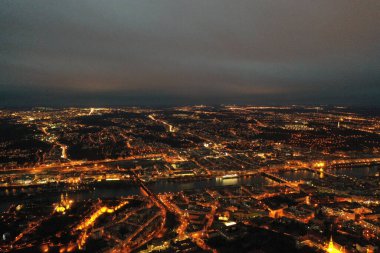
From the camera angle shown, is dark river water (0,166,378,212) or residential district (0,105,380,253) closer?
residential district (0,105,380,253)

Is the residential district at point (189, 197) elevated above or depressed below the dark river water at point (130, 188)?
above

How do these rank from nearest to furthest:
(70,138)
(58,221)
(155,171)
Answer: (58,221)
(155,171)
(70,138)

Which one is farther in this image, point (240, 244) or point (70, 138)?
point (70, 138)

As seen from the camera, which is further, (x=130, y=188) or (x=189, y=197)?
(x=130, y=188)

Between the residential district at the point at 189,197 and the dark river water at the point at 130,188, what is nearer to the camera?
the residential district at the point at 189,197

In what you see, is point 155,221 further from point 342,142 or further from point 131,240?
point 342,142

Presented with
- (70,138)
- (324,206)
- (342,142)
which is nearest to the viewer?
(324,206)

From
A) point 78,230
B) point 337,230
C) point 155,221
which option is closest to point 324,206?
point 337,230

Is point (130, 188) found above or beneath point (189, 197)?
beneath

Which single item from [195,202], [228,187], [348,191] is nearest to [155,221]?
[195,202]

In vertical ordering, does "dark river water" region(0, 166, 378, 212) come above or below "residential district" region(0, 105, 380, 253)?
below
